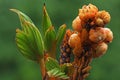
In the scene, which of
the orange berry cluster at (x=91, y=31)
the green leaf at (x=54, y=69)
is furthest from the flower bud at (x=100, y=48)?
the green leaf at (x=54, y=69)

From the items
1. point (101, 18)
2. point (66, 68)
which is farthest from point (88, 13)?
point (66, 68)

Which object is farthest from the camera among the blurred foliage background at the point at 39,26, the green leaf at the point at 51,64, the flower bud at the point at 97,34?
the blurred foliage background at the point at 39,26

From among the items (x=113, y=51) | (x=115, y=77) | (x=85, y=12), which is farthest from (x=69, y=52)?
(x=113, y=51)

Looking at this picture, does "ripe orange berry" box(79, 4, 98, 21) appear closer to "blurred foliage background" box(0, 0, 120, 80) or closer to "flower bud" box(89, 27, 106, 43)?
"flower bud" box(89, 27, 106, 43)

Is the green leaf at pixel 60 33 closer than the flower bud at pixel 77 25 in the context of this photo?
No

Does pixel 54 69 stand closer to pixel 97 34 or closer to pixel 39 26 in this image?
pixel 97 34

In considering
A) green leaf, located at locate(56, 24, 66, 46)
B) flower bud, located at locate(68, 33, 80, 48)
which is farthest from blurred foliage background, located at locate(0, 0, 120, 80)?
flower bud, located at locate(68, 33, 80, 48)

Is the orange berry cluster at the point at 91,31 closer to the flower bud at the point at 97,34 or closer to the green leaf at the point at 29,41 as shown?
the flower bud at the point at 97,34
